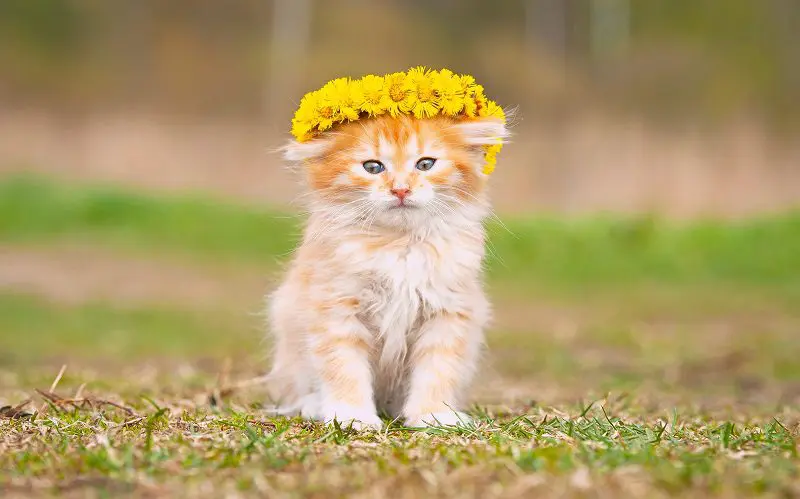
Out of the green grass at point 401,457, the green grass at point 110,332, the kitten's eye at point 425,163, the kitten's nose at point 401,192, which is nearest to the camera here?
the green grass at point 401,457

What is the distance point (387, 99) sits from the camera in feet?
13.1

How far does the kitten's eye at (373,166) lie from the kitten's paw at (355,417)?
93 centimetres

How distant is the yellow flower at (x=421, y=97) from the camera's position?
3.99 m

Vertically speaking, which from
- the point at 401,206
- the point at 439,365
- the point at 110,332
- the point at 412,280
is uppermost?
the point at 401,206

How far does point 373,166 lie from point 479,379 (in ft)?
4.33

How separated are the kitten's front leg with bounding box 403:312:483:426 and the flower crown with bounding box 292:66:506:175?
0.76m

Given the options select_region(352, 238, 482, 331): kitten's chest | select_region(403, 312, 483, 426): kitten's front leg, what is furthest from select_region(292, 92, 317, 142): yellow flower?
select_region(403, 312, 483, 426): kitten's front leg

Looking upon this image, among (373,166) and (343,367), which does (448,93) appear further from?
(343,367)

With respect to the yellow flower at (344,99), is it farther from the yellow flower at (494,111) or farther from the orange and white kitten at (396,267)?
the yellow flower at (494,111)

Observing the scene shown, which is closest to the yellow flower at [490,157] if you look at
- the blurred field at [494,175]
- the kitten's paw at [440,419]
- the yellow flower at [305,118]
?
the yellow flower at [305,118]

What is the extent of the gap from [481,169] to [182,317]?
6342 millimetres

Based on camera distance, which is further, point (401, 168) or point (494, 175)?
point (494, 175)

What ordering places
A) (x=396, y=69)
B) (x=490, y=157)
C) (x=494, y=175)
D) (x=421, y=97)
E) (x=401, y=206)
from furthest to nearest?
(x=396, y=69) → (x=494, y=175) → (x=490, y=157) → (x=421, y=97) → (x=401, y=206)

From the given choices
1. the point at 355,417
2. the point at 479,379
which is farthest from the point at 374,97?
the point at 479,379
